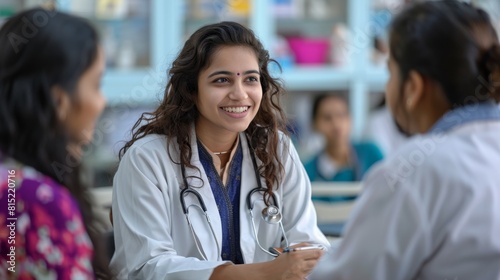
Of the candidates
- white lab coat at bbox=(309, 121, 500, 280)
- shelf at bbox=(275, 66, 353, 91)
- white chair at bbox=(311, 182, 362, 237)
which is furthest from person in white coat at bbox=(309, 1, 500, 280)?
shelf at bbox=(275, 66, 353, 91)

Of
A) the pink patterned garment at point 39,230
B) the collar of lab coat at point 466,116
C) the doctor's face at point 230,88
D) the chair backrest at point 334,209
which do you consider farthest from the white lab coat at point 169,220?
the chair backrest at point 334,209

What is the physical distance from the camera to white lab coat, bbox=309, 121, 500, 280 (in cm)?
122

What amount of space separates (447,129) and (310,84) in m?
3.55

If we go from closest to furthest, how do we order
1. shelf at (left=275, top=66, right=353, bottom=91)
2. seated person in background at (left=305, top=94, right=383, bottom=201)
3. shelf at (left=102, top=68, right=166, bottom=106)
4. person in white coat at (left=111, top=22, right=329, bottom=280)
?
person in white coat at (left=111, top=22, right=329, bottom=280)
seated person in background at (left=305, top=94, right=383, bottom=201)
shelf at (left=102, top=68, right=166, bottom=106)
shelf at (left=275, top=66, right=353, bottom=91)

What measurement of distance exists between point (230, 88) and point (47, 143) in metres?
0.79

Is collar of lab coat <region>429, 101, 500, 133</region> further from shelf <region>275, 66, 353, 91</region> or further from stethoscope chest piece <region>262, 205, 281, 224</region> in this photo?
shelf <region>275, 66, 353, 91</region>

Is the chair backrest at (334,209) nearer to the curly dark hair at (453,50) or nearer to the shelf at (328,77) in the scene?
the shelf at (328,77)

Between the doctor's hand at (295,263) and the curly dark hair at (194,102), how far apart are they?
0.97 ft

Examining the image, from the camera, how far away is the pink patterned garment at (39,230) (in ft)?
3.97

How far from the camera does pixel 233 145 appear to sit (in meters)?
2.10

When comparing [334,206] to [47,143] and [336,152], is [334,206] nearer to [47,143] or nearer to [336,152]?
[336,152]

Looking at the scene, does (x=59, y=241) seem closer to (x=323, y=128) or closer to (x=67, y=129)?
(x=67, y=129)

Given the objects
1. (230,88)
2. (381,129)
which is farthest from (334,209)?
(381,129)

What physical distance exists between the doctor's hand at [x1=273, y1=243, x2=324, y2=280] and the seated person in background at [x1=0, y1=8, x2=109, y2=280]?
512mm
